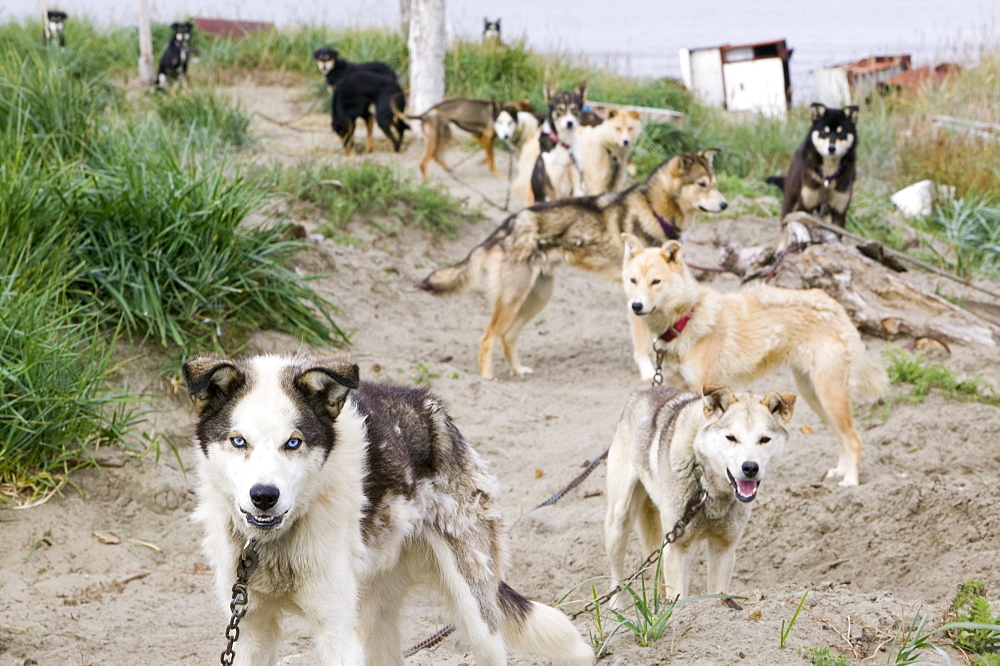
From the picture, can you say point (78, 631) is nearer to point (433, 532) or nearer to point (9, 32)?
point (433, 532)

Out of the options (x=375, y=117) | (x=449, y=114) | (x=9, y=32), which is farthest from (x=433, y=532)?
(x=9, y=32)

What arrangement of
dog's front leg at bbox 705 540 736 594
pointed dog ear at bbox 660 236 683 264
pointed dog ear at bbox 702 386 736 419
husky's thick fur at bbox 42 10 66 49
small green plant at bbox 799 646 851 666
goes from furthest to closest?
husky's thick fur at bbox 42 10 66 49
pointed dog ear at bbox 660 236 683 264
dog's front leg at bbox 705 540 736 594
pointed dog ear at bbox 702 386 736 419
small green plant at bbox 799 646 851 666

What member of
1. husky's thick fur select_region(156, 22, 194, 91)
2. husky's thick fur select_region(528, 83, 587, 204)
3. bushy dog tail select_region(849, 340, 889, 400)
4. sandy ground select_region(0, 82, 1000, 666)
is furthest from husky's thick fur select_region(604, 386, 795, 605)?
husky's thick fur select_region(156, 22, 194, 91)

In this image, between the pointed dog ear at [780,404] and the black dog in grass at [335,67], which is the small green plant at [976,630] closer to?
the pointed dog ear at [780,404]

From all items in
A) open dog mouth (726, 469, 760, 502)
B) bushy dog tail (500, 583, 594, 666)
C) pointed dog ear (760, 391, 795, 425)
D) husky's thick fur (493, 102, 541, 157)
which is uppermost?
husky's thick fur (493, 102, 541, 157)

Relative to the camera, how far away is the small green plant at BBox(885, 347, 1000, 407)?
280 inches

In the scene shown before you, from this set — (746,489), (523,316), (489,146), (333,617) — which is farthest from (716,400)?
(489,146)

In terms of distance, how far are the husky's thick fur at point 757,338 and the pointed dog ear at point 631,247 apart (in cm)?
10

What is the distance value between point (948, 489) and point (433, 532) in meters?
3.33

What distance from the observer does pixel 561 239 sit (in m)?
9.01

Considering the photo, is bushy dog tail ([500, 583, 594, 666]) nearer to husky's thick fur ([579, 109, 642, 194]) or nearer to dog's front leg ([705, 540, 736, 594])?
dog's front leg ([705, 540, 736, 594])

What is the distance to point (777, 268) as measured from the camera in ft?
28.8

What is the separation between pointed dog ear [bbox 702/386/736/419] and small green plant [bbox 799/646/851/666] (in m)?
1.19

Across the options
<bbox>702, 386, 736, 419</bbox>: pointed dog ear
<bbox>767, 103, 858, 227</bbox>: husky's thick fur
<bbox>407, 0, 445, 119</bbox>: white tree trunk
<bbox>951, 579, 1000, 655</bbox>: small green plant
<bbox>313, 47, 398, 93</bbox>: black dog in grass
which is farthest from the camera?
<bbox>313, 47, 398, 93</bbox>: black dog in grass
